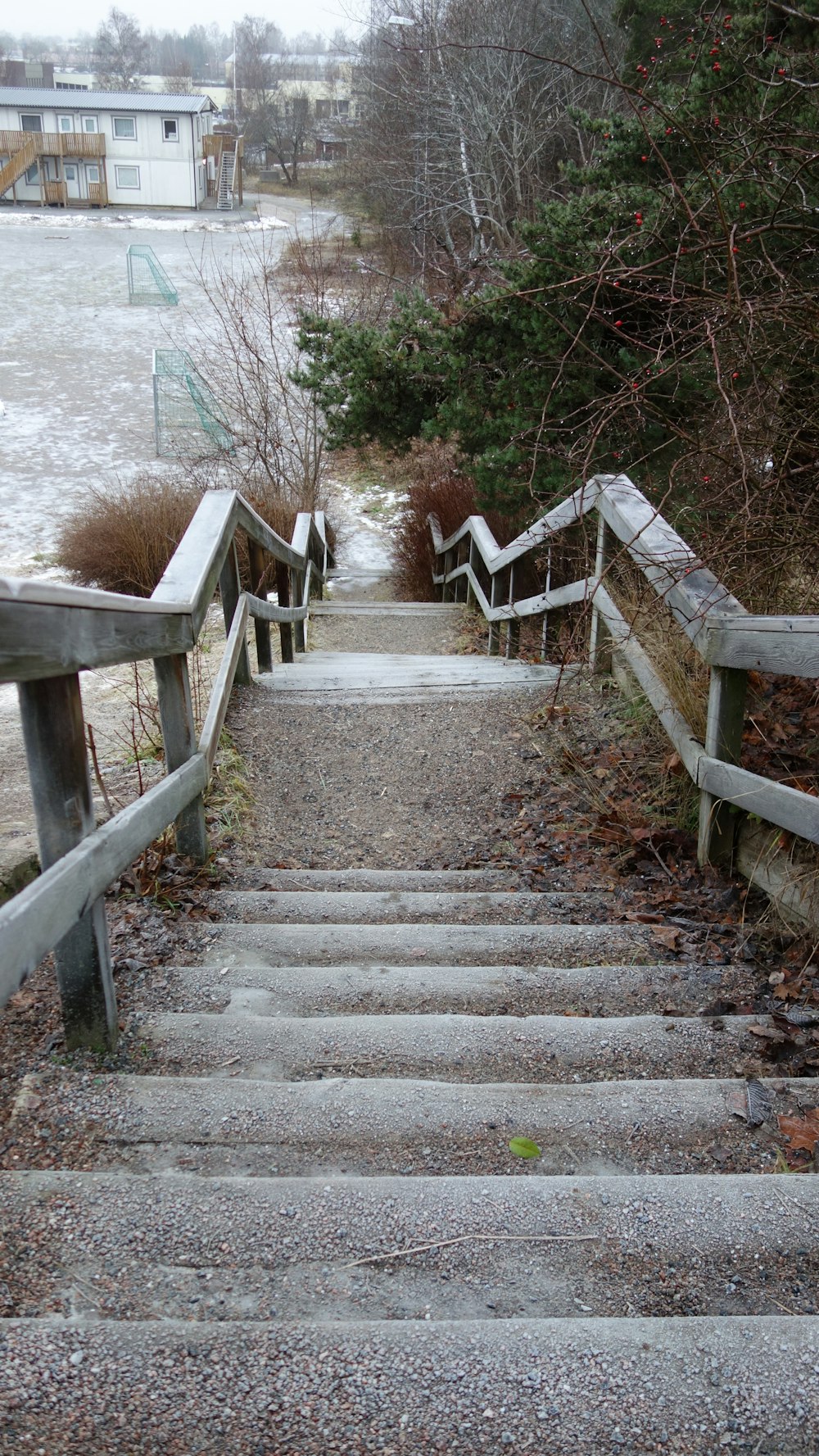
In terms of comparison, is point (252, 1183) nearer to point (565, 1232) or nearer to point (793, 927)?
point (565, 1232)

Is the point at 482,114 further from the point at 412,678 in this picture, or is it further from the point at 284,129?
the point at 284,129

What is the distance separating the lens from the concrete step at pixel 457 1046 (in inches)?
92.5

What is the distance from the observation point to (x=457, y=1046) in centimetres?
240

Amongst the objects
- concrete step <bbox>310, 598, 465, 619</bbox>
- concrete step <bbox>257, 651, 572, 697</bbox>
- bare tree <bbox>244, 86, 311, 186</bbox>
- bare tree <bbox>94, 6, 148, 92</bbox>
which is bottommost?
concrete step <bbox>310, 598, 465, 619</bbox>

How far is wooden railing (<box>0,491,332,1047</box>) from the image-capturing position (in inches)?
68.0

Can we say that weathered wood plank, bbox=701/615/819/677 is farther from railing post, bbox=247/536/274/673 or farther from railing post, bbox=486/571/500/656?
railing post, bbox=486/571/500/656

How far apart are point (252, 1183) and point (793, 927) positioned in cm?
169

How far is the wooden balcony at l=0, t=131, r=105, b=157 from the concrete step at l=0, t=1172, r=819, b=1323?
5734cm

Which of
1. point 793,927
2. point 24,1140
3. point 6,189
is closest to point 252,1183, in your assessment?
point 24,1140

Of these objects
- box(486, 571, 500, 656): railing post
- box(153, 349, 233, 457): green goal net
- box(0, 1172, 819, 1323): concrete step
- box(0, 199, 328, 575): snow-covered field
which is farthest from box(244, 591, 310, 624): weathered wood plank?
box(153, 349, 233, 457): green goal net

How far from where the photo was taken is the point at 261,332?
2711 cm

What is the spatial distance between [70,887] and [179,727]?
1293mm

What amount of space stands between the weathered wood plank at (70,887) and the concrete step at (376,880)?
925mm

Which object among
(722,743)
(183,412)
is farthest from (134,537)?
(722,743)
